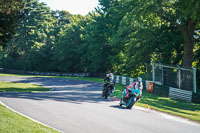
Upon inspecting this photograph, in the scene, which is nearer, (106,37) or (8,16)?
(8,16)

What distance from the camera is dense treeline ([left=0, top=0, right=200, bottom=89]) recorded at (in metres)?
26.0

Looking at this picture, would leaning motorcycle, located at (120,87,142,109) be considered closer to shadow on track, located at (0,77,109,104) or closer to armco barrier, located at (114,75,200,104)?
shadow on track, located at (0,77,109,104)

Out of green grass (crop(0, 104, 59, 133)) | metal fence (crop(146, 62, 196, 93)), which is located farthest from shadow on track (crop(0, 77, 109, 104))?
green grass (crop(0, 104, 59, 133))

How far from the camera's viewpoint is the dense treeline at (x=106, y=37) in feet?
85.3

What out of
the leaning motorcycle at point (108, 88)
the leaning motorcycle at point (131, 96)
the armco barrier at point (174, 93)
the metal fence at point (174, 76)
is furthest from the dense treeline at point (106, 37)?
the leaning motorcycle at point (131, 96)

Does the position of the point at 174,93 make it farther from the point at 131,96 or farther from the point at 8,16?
the point at 8,16

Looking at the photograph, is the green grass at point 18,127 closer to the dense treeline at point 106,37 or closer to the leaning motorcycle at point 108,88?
the leaning motorcycle at point 108,88

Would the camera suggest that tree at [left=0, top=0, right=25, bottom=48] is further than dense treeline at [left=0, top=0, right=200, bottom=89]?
No

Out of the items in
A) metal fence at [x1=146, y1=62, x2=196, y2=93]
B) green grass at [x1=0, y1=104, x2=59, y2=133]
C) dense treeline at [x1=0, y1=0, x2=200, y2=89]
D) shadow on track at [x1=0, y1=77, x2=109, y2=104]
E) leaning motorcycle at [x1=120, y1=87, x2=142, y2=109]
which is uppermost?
dense treeline at [x1=0, y1=0, x2=200, y2=89]

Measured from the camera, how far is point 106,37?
55781 mm

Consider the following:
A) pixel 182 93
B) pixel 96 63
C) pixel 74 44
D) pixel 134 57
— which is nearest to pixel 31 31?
pixel 74 44

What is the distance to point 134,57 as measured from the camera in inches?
1374

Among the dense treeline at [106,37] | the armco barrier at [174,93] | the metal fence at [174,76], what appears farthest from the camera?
the dense treeline at [106,37]

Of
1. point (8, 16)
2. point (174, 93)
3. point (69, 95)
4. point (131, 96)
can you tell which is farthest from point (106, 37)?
point (131, 96)
